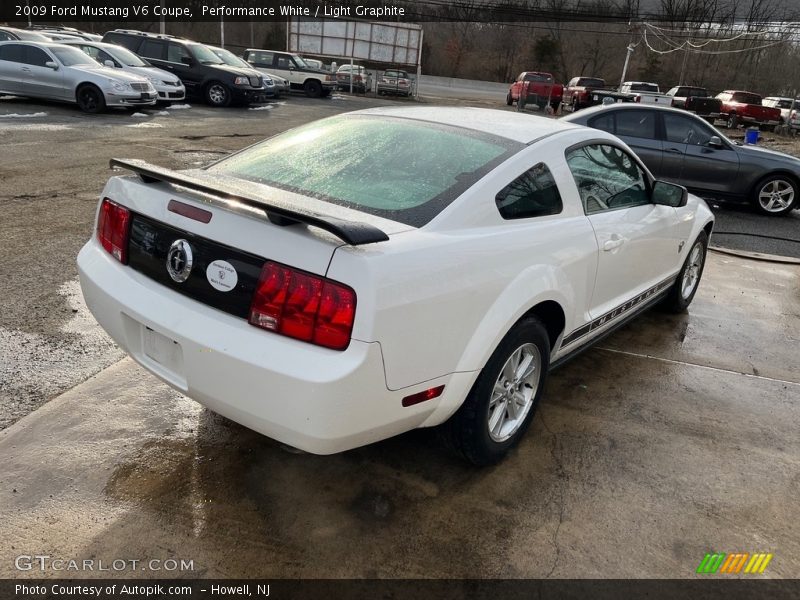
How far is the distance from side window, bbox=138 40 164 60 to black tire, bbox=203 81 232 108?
1830 mm

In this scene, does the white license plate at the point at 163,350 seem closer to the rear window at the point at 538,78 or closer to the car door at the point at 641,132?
the car door at the point at 641,132

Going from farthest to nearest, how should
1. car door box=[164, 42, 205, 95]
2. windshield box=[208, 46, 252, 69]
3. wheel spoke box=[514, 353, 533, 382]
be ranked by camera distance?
windshield box=[208, 46, 252, 69]
car door box=[164, 42, 205, 95]
wheel spoke box=[514, 353, 533, 382]

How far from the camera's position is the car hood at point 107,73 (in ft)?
44.6

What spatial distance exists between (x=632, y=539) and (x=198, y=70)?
60.6 feet

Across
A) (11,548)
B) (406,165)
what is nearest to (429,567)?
(11,548)

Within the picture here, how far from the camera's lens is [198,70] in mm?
17859

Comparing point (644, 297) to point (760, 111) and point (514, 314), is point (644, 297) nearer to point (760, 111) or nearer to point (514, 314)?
point (514, 314)

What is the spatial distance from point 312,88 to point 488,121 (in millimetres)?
24785

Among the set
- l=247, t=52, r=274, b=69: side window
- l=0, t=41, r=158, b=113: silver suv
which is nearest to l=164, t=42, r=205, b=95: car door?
l=0, t=41, r=158, b=113: silver suv

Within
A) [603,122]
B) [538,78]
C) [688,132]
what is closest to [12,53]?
[603,122]

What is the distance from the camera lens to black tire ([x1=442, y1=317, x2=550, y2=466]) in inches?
99.7

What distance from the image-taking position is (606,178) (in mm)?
Result: 3535

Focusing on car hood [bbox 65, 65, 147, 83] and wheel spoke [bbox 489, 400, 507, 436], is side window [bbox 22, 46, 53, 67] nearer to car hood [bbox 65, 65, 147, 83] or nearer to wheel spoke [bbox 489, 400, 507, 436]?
car hood [bbox 65, 65, 147, 83]

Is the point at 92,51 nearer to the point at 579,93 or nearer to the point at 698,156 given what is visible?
the point at 698,156
